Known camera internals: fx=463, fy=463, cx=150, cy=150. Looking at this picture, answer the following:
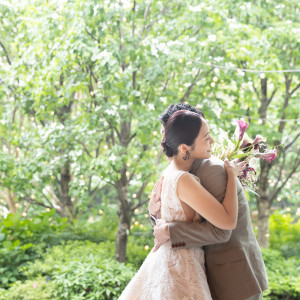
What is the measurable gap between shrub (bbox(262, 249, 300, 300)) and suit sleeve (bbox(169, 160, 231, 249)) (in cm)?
349

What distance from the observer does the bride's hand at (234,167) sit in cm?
192

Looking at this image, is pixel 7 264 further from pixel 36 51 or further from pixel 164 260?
pixel 164 260

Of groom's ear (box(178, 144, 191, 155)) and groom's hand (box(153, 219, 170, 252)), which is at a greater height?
groom's ear (box(178, 144, 191, 155))

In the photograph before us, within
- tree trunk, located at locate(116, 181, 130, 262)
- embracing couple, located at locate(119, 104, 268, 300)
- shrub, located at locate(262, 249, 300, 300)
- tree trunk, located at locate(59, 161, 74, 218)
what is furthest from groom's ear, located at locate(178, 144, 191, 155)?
tree trunk, located at locate(59, 161, 74, 218)

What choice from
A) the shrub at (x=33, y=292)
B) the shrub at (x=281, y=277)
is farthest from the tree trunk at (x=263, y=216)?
the shrub at (x=33, y=292)

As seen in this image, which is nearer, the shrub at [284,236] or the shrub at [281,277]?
the shrub at [281,277]

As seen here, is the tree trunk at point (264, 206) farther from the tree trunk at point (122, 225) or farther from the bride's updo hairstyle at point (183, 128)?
the bride's updo hairstyle at point (183, 128)

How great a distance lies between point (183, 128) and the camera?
2012mm

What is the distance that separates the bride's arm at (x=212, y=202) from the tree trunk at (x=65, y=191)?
5708 mm

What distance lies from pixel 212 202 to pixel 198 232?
0.14m

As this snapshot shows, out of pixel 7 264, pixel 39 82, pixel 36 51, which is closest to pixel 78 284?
pixel 7 264

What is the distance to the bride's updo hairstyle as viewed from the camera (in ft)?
6.59

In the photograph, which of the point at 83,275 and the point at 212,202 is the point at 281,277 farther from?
the point at 212,202

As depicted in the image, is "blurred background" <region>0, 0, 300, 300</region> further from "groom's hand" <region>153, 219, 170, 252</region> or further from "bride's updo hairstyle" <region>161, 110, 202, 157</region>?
"groom's hand" <region>153, 219, 170, 252</region>
